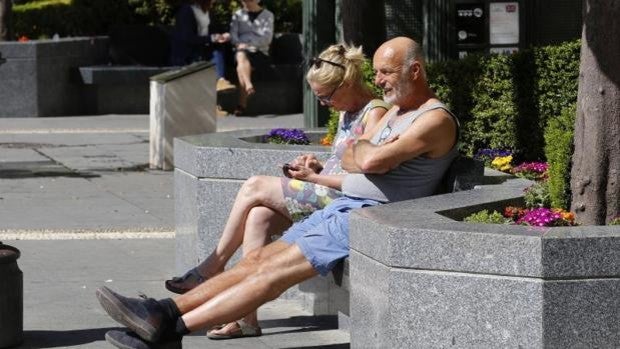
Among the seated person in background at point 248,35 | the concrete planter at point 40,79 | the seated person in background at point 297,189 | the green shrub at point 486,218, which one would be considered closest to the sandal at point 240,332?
the seated person in background at point 297,189

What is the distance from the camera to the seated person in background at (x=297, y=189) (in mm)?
7195

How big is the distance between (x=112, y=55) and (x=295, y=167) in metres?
13.6

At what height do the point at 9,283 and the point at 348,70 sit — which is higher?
the point at 348,70

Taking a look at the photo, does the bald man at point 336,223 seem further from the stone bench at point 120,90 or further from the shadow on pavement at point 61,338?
the stone bench at point 120,90

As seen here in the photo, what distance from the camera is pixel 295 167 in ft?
23.3

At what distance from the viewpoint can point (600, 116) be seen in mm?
6340

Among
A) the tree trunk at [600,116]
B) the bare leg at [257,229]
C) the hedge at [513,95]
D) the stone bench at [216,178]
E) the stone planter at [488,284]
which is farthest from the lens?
the hedge at [513,95]

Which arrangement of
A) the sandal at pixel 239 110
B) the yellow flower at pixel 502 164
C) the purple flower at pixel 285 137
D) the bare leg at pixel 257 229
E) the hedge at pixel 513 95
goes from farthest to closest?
the sandal at pixel 239 110 < the hedge at pixel 513 95 < the purple flower at pixel 285 137 < the yellow flower at pixel 502 164 < the bare leg at pixel 257 229

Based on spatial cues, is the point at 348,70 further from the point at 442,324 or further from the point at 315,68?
the point at 442,324

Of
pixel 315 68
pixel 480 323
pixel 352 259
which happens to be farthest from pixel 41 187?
pixel 480 323

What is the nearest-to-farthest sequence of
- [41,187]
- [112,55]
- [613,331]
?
1. [613,331]
2. [41,187]
3. [112,55]

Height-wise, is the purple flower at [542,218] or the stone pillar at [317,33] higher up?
the stone pillar at [317,33]

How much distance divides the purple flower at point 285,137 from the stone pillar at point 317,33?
4548 millimetres

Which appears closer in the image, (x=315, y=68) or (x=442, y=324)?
(x=442, y=324)
